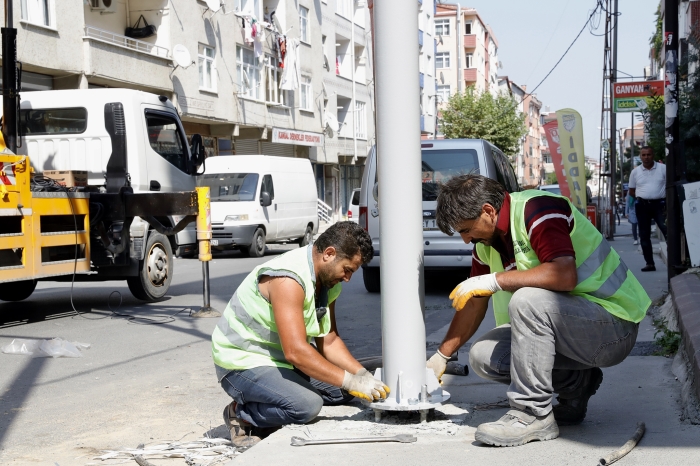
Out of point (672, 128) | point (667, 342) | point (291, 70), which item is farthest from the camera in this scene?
point (291, 70)

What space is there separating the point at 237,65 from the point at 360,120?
15.7 metres

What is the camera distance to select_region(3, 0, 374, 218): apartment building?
67.9 ft

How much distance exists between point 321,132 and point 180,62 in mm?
15218

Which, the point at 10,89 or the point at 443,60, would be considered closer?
the point at 10,89

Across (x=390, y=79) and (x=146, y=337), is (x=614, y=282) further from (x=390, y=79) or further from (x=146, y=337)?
(x=146, y=337)

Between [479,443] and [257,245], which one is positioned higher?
[479,443]

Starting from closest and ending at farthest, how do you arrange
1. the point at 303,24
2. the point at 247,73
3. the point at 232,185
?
the point at 232,185 < the point at 247,73 < the point at 303,24

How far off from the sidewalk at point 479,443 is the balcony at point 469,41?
8078 centimetres

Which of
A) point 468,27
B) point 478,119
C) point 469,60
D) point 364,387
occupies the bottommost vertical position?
point 364,387

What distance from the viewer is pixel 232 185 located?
19156 millimetres

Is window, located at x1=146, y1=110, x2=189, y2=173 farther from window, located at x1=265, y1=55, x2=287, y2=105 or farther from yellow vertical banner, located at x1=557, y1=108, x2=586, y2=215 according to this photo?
window, located at x1=265, y1=55, x2=287, y2=105

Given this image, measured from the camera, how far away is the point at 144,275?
10.5 metres

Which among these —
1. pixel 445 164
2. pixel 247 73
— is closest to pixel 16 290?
pixel 445 164

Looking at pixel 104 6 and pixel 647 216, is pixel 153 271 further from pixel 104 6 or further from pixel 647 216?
pixel 104 6
